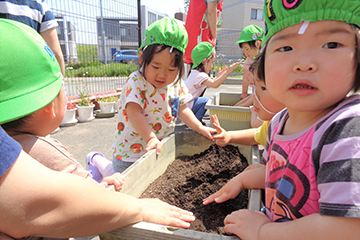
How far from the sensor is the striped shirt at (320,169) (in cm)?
55

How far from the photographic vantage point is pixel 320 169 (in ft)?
2.04

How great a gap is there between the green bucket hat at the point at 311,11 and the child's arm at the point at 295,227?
1.74 ft

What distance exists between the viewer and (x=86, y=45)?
536cm

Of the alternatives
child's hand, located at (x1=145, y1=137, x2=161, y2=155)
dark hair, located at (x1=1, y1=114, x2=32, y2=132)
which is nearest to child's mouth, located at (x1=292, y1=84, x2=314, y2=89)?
dark hair, located at (x1=1, y1=114, x2=32, y2=132)

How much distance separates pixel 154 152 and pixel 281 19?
1.09 metres

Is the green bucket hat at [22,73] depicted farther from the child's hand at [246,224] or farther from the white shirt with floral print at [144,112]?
the white shirt with floral print at [144,112]

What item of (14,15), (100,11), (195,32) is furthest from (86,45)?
(14,15)

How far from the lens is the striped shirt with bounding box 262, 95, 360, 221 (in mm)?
553

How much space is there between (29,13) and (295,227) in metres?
2.17

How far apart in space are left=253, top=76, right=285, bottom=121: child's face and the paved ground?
1927 mm

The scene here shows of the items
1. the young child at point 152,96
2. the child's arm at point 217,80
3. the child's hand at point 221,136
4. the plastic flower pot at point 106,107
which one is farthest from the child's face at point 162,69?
the plastic flower pot at point 106,107

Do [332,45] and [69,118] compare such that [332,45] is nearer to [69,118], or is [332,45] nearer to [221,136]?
[221,136]

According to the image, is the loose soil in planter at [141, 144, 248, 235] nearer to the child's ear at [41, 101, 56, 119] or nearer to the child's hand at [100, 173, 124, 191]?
the child's hand at [100, 173, 124, 191]

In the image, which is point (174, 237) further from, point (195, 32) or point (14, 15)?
point (195, 32)
